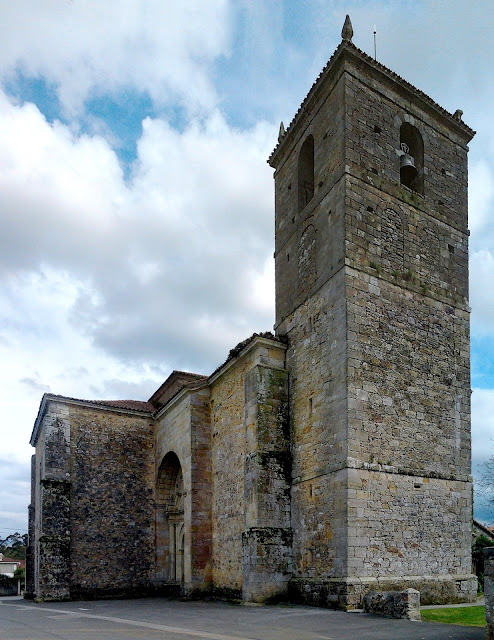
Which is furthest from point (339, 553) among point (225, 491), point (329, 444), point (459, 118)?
point (459, 118)

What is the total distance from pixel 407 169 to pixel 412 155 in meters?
0.55

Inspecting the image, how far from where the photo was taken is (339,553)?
1357 centimetres

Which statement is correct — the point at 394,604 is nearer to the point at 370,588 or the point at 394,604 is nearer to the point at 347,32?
the point at 370,588

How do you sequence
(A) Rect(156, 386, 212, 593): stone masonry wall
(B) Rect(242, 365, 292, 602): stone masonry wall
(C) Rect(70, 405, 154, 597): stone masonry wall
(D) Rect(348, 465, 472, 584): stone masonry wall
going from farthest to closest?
(C) Rect(70, 405, 154, 597): stone masonry wall → (A) Rect(156, 386, 212, 593): stone masonry wall → (B) Rect(242, 365, 292, 602): stone masonry wall → (D) Rect(348, 465, 472, 584): stone masonry wall

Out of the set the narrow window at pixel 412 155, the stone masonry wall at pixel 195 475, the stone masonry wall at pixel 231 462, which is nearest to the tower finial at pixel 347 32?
the narrow window at pixel 412 155

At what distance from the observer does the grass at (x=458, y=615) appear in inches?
434

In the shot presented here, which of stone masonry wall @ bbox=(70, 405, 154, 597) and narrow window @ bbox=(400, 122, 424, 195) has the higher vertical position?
narrow window @ bbox=(400, 122, 424, 195)

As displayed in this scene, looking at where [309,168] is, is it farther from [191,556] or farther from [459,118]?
[191,556]

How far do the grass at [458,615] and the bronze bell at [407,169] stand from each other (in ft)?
37.4

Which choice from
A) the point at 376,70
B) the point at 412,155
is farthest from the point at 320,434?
the point at 376,70

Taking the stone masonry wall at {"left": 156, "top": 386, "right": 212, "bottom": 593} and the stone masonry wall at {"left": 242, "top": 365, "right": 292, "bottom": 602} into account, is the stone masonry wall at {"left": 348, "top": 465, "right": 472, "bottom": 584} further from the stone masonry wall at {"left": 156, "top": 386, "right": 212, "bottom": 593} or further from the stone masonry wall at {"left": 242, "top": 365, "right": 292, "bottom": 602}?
the stone masonry wall at {"left": 156, "top": 386, "right": 212, "bottom": 593}

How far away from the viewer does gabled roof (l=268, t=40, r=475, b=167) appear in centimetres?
1681

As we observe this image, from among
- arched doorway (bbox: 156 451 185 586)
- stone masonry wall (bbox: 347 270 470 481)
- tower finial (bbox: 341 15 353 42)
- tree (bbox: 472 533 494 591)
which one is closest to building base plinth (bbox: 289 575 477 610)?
stone masonry wall (bbox: 347 270 470 481)

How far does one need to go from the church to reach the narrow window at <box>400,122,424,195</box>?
7 centimetres
